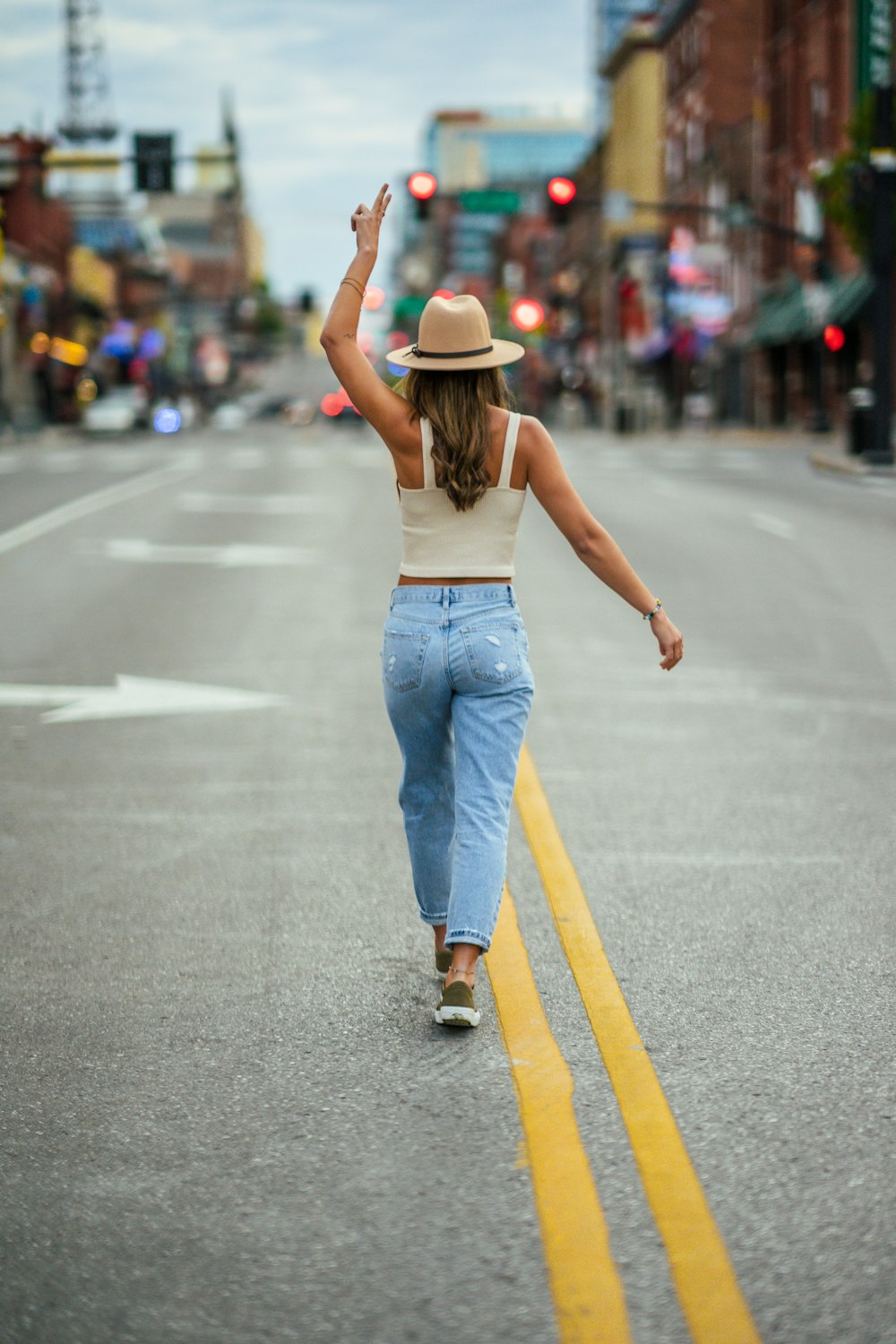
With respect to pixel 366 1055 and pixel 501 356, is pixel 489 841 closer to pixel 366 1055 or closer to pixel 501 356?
pixel 366 1055

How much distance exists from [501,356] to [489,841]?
126 centimetres

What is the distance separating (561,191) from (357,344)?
31591 millimetres

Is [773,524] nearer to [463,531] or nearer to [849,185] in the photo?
[849,185]

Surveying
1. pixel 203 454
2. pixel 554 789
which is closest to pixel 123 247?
pixel 203 454

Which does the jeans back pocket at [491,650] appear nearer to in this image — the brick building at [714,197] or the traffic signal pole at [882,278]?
the traffic signal pole at [882,278]

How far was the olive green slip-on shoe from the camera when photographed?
4730 millimetres

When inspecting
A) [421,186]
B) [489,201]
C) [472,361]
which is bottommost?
[472,361]

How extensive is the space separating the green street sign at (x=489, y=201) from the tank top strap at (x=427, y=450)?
35.9 metres

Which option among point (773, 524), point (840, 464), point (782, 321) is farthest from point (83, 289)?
point (773, 524)

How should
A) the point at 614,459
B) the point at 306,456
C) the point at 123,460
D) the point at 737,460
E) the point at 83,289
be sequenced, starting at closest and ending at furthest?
the point at 737,460 < the point at 614,459 < the point at 123,460 < the point at 306,456 < the point at 83,289

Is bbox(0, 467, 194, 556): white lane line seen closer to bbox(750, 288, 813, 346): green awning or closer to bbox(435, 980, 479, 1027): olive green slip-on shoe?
bbox(435, 980, 479, 1027): olive green slip-on shoe

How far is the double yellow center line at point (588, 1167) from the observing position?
3199 millimetres

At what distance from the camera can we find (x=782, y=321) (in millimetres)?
57531

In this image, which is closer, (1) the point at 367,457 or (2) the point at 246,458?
(2) the point at 246,458
